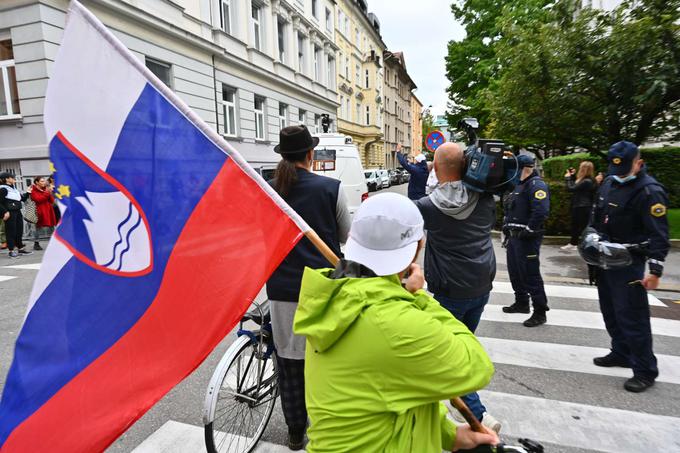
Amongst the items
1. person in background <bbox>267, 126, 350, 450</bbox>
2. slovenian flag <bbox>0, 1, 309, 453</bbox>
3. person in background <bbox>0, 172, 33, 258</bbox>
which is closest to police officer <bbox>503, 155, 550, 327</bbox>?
person in background <bbox>267, 126, 350, 450</bbox>

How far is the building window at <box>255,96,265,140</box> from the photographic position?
21234mm

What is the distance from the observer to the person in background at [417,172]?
9.16m

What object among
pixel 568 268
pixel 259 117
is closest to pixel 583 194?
pixel 568 268

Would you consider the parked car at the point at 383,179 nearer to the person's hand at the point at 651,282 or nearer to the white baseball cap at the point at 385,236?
the person's hand at the point at 651,282

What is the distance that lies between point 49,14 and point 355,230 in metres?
14.0

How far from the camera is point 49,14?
11.5 m

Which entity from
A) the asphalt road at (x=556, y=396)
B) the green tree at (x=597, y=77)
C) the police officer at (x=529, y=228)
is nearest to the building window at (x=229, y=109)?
the green tree at (x=597, y=77)

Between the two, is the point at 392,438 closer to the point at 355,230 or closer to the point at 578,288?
the point at 355,230

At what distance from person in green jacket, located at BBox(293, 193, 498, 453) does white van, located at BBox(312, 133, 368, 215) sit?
10219 millimetres

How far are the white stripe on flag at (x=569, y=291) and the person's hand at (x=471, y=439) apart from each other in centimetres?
533

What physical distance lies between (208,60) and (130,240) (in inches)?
681

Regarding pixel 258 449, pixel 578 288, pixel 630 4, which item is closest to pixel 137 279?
pixel 258 449

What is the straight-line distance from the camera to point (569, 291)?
21.7 feet

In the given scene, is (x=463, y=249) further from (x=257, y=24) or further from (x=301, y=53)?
(x=301, y=53)
